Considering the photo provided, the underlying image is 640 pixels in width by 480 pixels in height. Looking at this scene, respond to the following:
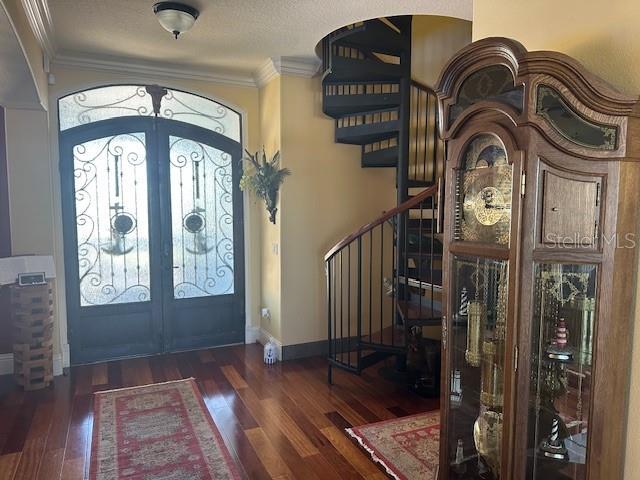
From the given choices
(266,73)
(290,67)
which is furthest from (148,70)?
(290,67)

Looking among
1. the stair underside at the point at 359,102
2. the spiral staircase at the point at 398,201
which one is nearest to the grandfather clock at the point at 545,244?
the spiral staircase at the point at 398,201

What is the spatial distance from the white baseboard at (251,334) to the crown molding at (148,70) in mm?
2643

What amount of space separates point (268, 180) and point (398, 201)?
4.15ft

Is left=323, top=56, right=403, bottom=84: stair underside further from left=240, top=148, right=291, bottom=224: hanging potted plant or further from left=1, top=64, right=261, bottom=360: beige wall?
left=1, top=64, right=261, bottom=360: beige wall

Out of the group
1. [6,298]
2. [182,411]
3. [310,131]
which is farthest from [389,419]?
[6,298]

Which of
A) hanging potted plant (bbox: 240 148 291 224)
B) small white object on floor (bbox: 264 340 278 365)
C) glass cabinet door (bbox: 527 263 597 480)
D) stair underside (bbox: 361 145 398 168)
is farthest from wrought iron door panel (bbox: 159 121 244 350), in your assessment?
glass cabinet door (bbox: 527 263 597 480)

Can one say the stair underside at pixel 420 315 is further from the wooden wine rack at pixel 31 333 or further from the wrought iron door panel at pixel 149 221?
the wooden wine rack at pixel 31 333

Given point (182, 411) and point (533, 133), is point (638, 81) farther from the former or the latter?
point (182, 411)

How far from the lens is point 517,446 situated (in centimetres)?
161

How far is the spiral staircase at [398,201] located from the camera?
3.71 metres

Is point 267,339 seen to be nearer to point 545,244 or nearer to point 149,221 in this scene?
point 149,221

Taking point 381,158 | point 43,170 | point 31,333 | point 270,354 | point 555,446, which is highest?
point 381,158

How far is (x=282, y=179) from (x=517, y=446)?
3.26 m

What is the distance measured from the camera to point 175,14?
3002 mm
